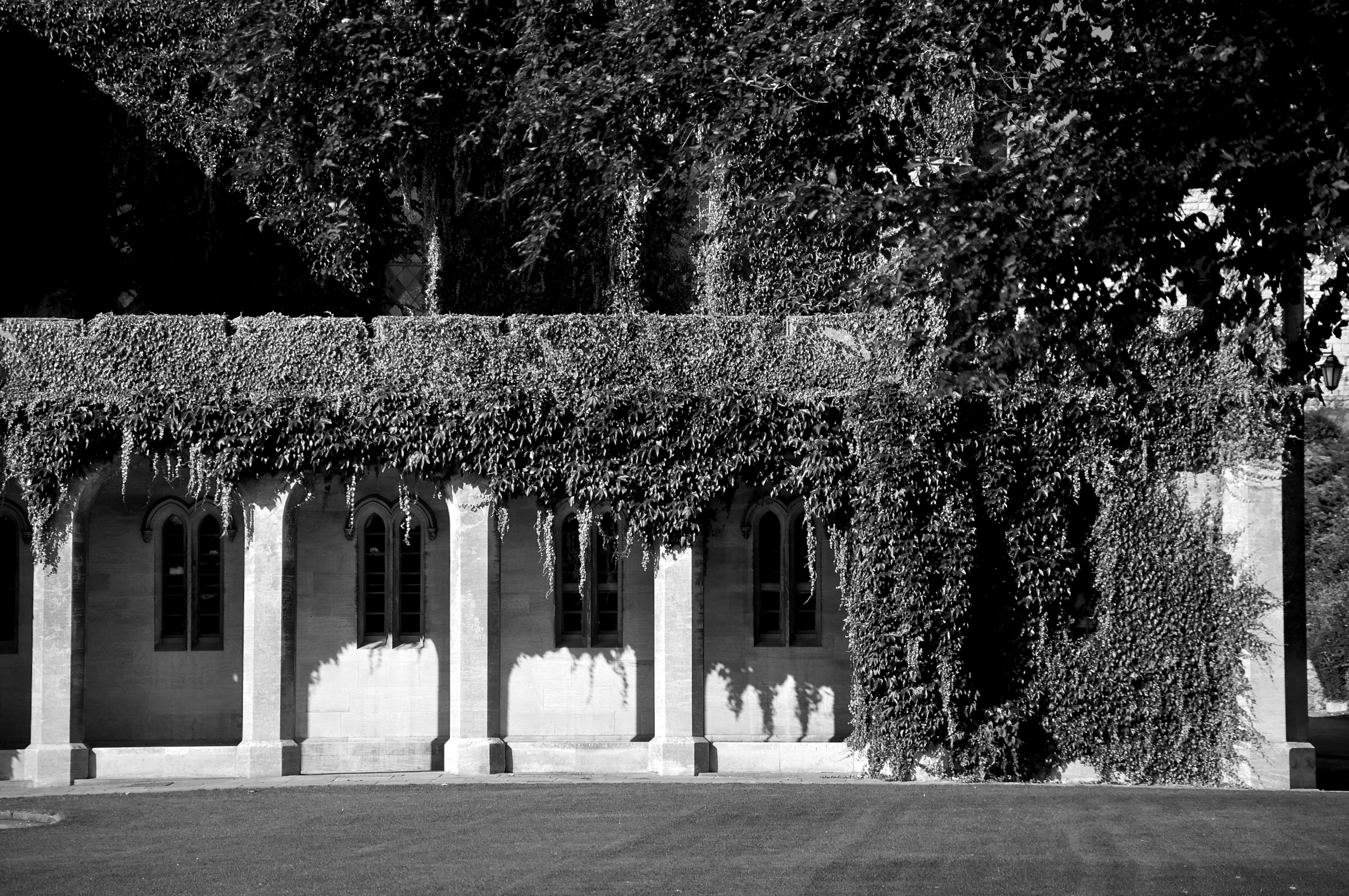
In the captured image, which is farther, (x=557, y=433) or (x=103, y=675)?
(x=103, y=675)

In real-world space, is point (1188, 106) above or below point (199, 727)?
above

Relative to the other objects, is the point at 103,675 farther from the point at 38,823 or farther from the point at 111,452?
the point at 38,823

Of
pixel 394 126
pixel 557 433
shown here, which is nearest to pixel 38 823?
→ pixel 557 433

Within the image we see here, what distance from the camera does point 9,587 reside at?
26.6 m

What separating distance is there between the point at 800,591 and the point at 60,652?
11.9 m

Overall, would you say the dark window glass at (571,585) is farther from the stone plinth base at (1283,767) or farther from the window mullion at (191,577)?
the stone plinth base at (1283,767)

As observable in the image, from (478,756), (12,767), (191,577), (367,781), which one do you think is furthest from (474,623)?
(12,767)

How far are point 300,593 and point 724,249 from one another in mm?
10171

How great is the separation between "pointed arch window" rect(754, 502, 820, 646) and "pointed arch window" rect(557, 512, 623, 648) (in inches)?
93.3

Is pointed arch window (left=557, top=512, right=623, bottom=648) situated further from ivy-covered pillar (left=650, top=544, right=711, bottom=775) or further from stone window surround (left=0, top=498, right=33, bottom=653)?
stone window surround (left=0, top=498, right=33, bottom=653)

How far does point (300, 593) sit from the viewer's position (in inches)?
1041

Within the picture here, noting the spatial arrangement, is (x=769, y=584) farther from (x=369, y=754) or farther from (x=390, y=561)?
(x=369, y=754)

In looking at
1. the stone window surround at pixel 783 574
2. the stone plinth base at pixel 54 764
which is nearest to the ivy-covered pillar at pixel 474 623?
the stone window surround at pixel 783 574

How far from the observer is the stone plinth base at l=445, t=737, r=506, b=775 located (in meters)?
24.9
